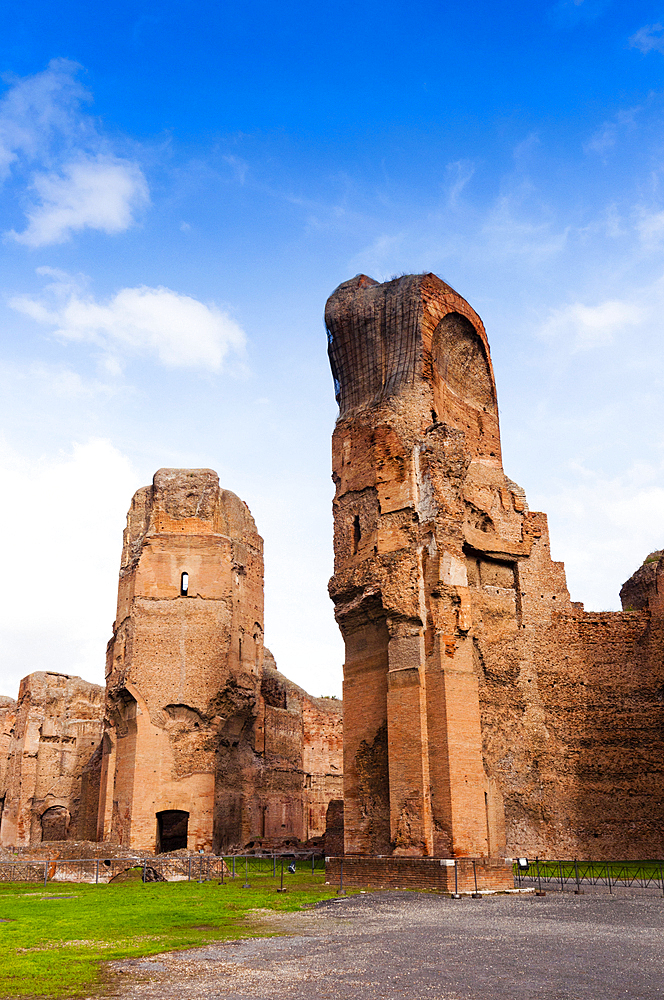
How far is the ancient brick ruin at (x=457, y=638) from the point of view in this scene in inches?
525

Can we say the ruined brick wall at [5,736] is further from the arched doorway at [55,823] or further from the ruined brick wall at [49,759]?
the arched doorway at [55,823]

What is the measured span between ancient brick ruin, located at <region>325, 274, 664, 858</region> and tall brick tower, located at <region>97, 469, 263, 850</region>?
24.2ft

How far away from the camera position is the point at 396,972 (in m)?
5.70

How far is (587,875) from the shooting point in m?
15.1

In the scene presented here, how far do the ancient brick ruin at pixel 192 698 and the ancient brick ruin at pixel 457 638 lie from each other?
7.41 meters

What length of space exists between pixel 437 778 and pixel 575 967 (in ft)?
23.4

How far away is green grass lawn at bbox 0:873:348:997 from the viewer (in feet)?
19.0

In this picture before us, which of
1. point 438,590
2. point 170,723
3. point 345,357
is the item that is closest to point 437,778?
point 438,590

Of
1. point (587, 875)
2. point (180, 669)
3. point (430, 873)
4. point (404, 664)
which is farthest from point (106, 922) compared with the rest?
point (180, 669)

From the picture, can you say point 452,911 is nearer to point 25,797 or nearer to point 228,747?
point 228,747

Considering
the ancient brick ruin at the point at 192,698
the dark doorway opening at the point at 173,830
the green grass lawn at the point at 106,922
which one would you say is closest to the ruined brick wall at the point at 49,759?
the ancient brick ruin at the point at 192,698

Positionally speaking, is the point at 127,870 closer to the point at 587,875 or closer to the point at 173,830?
the point at 173,830

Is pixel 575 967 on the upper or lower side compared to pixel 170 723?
lower

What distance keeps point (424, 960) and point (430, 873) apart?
20.1 feet
